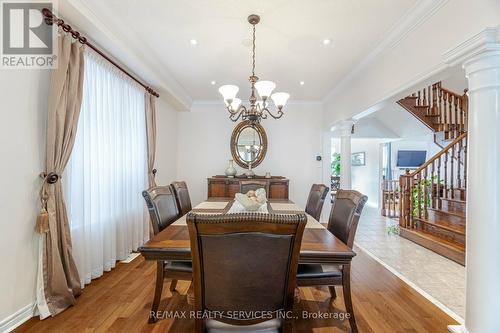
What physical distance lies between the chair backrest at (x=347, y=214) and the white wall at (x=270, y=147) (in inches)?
119

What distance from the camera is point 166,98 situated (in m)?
4.35

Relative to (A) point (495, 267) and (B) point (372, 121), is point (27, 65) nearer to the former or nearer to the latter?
(A) point (495, 267)

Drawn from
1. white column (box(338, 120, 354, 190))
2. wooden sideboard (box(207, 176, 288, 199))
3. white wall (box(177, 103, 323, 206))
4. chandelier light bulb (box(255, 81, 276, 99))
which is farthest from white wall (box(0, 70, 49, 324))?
white column (box(338, 120, 354, 190))

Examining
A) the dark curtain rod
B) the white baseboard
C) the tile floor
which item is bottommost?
the tile floor

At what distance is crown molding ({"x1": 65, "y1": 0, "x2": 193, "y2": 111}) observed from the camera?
6.76 feet

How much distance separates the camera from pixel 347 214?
6.38 feet

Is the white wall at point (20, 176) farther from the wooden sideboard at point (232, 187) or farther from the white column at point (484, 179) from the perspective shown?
the white column at point (484, 179)

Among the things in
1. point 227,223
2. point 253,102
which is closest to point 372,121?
point 253,102

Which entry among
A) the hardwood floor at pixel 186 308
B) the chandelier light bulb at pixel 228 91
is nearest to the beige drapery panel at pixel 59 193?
the hardwood floor at pixel 186 308

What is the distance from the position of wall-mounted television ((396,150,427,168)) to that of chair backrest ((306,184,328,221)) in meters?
6.91

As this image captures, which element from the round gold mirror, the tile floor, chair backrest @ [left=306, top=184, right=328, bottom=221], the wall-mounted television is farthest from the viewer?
the wall-mounted television

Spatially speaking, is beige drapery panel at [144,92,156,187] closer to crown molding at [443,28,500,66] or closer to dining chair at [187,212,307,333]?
dining chair at [187,212,307,333]

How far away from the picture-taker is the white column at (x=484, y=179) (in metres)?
1.51

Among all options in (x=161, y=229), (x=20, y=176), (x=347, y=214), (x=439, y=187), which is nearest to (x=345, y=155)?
(x=439, y=187)
